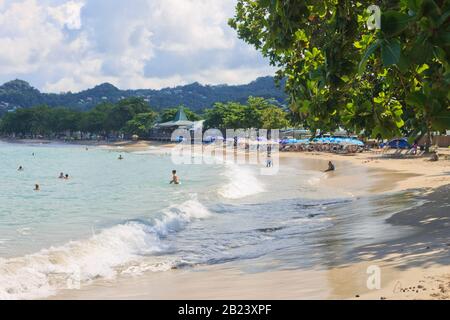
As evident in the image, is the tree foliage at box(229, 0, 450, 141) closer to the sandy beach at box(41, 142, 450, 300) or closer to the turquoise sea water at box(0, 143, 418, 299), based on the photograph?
the sandy beach at box(41, 142, 450, 300)

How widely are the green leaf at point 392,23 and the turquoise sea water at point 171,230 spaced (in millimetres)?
7286

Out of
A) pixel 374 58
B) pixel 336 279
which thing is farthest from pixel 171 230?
pixel 374 58

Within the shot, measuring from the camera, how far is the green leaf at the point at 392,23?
2666 mm

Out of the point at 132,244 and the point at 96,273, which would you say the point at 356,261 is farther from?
the point at 132,244

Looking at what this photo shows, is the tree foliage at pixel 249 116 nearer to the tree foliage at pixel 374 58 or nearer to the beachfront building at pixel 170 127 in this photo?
the beachfront building at pixel 170 127

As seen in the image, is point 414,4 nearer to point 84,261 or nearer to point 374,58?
point 374,58

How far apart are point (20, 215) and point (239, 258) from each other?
13388 mm

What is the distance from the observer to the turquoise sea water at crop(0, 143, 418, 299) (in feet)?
36.2

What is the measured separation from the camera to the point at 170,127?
115m

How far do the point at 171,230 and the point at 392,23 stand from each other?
1465 cm

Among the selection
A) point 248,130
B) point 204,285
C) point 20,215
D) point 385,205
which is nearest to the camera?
point 204,285
